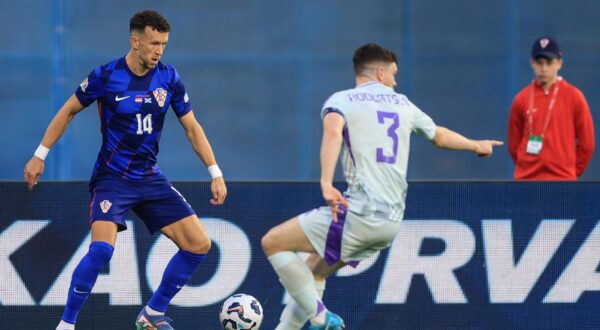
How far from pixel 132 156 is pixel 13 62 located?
5.63 metres

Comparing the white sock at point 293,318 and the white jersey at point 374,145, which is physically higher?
the white jersey at point 374,145

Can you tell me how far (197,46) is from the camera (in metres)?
14.0

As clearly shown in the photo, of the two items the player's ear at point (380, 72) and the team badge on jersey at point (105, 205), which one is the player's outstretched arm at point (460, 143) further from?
the team badge on jersey at point (105, 205)

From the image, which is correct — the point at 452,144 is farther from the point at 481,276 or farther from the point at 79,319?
the point at 79,319

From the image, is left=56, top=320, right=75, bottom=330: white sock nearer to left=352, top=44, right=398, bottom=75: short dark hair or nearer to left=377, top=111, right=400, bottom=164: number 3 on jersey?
left=377, top=111, right=400, bottom=164: number 3 on jersey

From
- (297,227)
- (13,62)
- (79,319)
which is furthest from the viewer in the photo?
(13,62)

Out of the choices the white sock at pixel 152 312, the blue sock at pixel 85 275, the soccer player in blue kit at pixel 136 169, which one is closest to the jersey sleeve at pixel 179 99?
the soccer player in blue kit at pixel 136 169

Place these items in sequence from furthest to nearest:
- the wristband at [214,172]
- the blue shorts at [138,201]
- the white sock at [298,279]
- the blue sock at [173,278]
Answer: the wristband at [214,172]
the blue sock at [173,278]
the blue shorts at [138,201]
the white sock at [298,279]

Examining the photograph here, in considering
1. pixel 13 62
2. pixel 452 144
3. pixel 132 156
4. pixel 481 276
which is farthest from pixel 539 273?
pixel 13 62

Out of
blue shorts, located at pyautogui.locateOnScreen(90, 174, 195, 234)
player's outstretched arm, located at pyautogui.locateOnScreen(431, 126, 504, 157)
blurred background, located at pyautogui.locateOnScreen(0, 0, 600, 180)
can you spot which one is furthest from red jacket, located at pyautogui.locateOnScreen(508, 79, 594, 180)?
blurred background, located at pyautogui.locateOnScreen(0, 0, 600, 180)

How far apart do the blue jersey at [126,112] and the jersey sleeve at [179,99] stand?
97 millimetres

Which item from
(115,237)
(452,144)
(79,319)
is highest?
(452,144)

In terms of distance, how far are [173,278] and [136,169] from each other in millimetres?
744

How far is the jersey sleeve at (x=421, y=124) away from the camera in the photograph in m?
7.76
